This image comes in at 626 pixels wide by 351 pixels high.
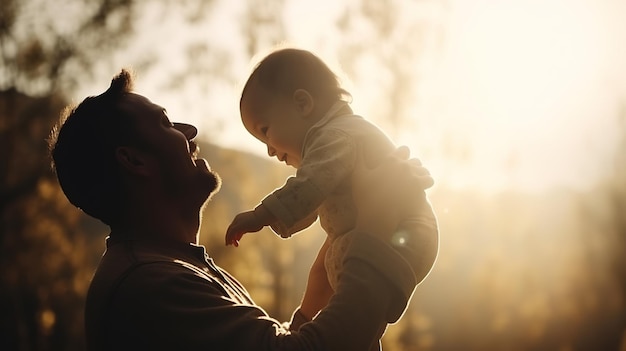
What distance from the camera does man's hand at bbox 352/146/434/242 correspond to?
2084 millimetres

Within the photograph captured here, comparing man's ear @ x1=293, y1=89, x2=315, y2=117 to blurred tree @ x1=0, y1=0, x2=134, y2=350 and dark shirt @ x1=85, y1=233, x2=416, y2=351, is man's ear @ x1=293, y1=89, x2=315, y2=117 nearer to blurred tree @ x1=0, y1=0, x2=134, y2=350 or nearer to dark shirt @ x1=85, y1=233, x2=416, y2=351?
dark shirt @ x1=85, y1=233, x2=416, y2=351

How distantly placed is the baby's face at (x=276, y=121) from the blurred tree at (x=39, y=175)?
1254 centimetres

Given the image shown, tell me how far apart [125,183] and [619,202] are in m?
22.4

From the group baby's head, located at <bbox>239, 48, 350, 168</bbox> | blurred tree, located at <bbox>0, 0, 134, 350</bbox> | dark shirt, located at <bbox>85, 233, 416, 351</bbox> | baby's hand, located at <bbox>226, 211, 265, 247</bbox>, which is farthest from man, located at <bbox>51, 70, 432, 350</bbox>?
blurred tree, located at <bbox>0, 0, 134, 350</bbox>

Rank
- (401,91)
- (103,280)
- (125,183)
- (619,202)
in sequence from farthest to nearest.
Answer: (619,202)
(401,91)
(125,183)
(103,280)

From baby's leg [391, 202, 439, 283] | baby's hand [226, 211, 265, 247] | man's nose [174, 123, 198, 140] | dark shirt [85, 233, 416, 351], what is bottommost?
dark shirt [85, 233, 416, 351]

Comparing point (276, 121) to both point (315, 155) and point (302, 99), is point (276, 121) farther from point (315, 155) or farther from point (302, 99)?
point (315, 155)

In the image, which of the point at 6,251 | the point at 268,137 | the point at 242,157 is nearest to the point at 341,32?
the point at 242,157

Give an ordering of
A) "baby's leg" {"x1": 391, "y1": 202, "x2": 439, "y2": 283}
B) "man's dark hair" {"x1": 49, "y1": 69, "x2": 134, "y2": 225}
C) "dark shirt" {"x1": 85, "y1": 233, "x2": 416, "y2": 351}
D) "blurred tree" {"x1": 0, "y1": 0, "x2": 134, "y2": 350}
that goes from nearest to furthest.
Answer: "dark shirt" {"x1": 85, "y1": 233, "x2": 416, "y2": 351}
"baby's leg" {"x1": 391, "y1": 202, "x2": 439, "y2": 283}
"man's dark hair" {"x1": 49, "y1": 69, "x2": 134, "y2": 225}
"blurred tree" {"x1": 0, "y1": 0, "x2": 134, "y2": 350}

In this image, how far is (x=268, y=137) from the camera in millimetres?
2645

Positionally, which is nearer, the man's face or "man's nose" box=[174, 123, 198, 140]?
the man's face

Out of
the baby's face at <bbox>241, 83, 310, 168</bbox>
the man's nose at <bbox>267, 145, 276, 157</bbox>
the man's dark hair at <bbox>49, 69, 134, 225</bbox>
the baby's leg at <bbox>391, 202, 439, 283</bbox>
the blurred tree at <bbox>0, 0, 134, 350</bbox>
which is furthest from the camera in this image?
the blurred tree at <bbox>0, 0, 134, 350</bbox>

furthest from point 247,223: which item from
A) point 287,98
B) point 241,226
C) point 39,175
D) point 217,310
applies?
point 39,175

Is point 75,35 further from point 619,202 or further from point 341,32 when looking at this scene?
point 619,202
